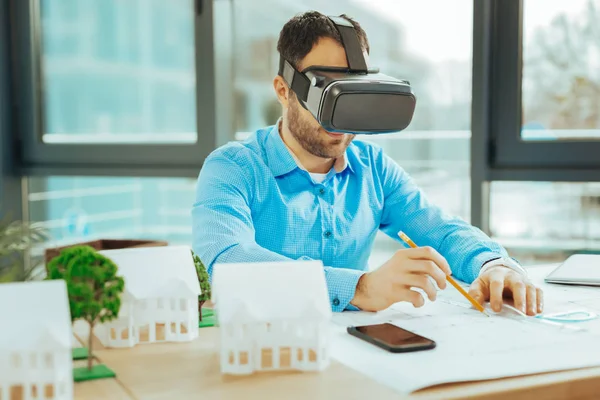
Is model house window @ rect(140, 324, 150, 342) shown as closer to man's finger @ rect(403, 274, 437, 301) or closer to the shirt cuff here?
the shirt cuff

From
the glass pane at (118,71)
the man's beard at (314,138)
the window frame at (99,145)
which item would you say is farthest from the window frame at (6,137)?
the man's beard at (314,138)

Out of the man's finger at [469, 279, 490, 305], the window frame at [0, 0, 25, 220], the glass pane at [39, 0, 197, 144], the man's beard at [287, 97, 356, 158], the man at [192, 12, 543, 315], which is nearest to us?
the man's finger at [469, 279, 490, 305]

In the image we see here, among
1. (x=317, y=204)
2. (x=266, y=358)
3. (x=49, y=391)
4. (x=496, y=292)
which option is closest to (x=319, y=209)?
(x=317, y=204)

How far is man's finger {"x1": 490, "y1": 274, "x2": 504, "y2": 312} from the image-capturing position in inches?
53.5

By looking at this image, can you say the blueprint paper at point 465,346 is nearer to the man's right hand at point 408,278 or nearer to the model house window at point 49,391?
the man's right hand at point 408,278

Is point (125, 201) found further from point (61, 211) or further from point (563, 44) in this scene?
point (563, 44)

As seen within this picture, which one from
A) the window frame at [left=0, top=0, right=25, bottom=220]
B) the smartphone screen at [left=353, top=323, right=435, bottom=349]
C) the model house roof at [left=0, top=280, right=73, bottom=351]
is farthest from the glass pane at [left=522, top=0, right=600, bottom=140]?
the window frame at [left=0, top=0, right=25, bottom=220]

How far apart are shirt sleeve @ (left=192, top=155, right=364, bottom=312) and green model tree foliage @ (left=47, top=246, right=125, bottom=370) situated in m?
0.49

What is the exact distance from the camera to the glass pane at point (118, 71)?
10.1ft

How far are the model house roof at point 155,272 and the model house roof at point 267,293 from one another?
0.43ft

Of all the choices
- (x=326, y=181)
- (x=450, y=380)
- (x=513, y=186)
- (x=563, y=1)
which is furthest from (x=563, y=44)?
(x=450, y=380)

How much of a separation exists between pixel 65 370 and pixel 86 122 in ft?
8.58

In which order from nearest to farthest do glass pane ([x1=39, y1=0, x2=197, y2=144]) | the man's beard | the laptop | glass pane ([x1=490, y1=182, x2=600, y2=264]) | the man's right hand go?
the man's right hand → the laptop → the man's beard → glass pane ([x1=490, y1=182, x2=600, y2=264]) → glass pane ([x1=39, y1=0, x2=197, y2=144])

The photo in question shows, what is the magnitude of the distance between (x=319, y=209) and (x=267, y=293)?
93 centimetres
